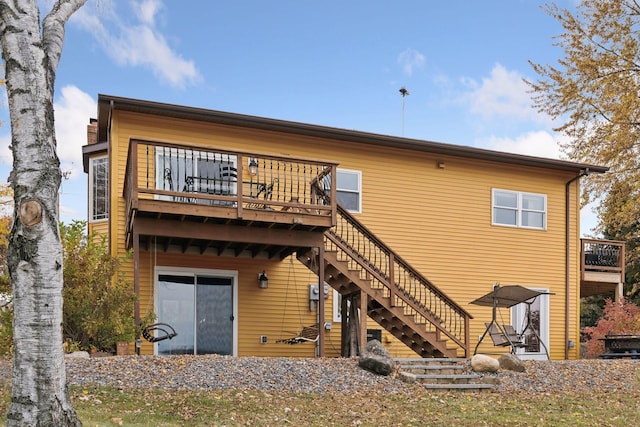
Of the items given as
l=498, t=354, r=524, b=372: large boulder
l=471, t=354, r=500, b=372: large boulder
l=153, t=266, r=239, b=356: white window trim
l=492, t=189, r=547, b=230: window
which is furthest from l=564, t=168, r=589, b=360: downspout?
l=153, t=266, r=239, b=356: white window trim

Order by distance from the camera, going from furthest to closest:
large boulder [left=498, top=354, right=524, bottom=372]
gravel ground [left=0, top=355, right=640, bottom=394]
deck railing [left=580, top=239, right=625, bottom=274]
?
1. deck railing [left=580, top=239, right=625, bottom=274]
2. large boulder [left=498, top=354, right=524, bottom=372]
3. gravel ground [left=0, top=355, right=640, bottom=394]

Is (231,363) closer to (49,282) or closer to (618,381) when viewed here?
(49,282)

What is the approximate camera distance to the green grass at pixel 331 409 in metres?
7.97

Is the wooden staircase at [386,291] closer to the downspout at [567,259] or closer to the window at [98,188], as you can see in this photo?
the window at [98,188]

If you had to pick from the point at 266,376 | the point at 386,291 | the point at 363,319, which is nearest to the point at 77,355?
the point at 266,376

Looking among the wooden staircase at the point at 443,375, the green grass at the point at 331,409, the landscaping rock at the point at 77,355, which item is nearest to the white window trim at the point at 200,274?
the landscaping rock at the point at 77,355

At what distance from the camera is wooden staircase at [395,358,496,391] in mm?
11344

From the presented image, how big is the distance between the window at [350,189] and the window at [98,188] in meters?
5.26

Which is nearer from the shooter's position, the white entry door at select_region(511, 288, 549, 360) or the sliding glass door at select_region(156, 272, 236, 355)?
the sliding glass door at select_region(156, 272, 236, 355)

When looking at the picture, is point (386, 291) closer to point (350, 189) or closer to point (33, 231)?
point (350, 189)

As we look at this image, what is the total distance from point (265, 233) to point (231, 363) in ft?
10.2

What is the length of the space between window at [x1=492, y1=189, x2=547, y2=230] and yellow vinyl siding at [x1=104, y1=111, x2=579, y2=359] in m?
0.17

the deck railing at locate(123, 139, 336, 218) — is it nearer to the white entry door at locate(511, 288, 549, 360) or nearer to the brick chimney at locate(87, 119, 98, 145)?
the brick chimney at locate(87, 119, 98, 145)

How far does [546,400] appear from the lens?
1068 cm
